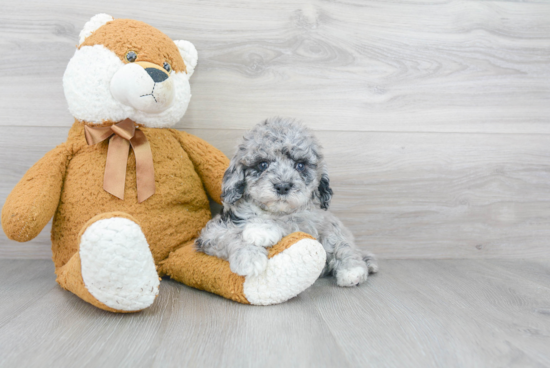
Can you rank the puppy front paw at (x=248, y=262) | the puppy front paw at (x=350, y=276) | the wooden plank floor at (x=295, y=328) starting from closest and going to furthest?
the wooden plank floor at (x=295, y=328) → the puppy front paw at (x=248, y=262) → the puppy front paw at (x=350, y=276)

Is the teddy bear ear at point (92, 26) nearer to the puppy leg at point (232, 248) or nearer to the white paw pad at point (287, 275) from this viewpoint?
the puppy leg at point (232, 248)

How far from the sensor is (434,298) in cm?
128

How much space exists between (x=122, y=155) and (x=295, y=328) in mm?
761

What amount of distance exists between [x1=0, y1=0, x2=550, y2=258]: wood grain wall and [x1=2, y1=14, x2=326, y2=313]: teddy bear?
9.5 inches

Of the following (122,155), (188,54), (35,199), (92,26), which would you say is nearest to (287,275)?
(122,155)

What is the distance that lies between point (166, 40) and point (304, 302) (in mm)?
965

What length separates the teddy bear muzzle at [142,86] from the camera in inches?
47.7

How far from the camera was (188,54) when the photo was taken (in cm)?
148

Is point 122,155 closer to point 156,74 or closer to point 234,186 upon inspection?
point 156,74

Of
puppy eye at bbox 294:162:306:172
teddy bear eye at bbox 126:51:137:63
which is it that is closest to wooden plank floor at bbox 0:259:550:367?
puppy eye at bbox 294:162:306:172

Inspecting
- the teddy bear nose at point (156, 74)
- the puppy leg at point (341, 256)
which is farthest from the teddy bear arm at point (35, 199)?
the puppy leg at point (341, 256)

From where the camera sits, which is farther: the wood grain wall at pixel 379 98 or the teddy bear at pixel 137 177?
the wood grain wall at pixel 379 98

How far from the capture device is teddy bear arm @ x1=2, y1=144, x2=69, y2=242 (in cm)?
114

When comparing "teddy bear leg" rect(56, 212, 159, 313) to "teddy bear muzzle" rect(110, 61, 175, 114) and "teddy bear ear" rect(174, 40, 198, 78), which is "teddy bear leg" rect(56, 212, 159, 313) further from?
→ "teddy bear ear" rect(174, 40, 198, 78)
